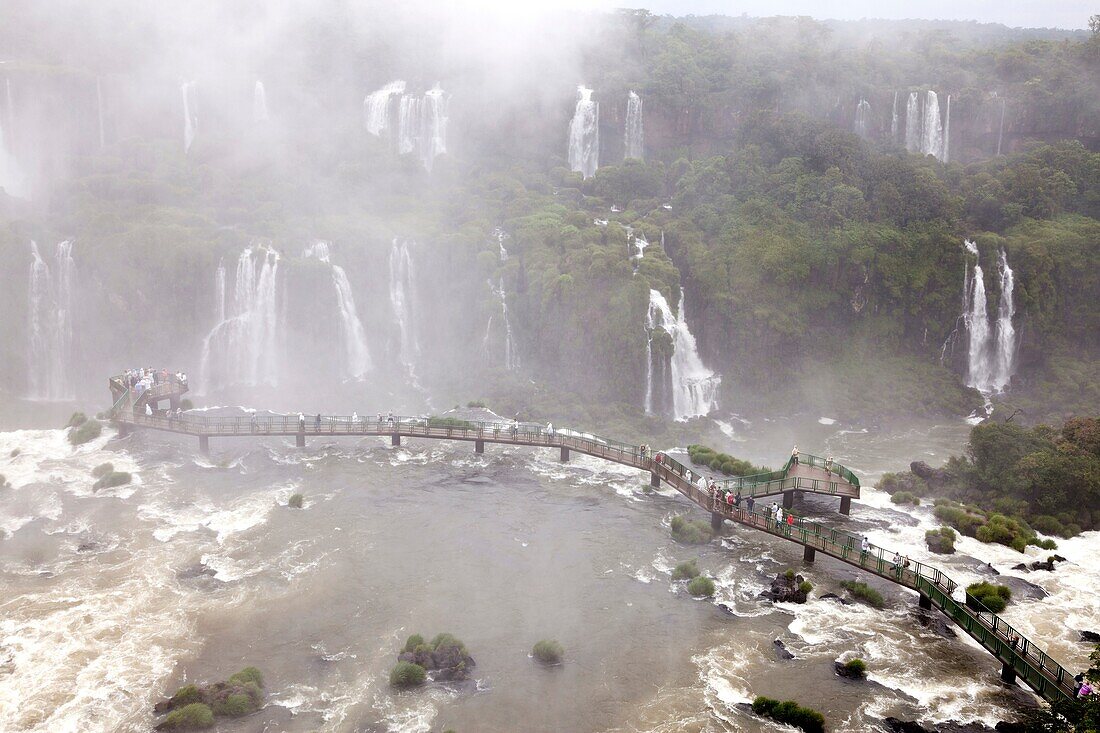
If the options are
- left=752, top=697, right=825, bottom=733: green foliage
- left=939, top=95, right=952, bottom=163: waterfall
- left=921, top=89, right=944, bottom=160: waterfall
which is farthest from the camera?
left=939, top=95, right=952, bottom=163: waterfall

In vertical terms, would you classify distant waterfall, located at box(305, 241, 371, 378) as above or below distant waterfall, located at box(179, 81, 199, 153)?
below

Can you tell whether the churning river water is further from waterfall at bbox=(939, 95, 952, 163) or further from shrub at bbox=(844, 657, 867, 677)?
waterfall at bbox=(939, 95, 952, 163)

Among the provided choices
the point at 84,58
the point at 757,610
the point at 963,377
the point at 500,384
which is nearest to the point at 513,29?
the point at 84,58

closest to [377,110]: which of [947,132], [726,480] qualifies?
[947,132]

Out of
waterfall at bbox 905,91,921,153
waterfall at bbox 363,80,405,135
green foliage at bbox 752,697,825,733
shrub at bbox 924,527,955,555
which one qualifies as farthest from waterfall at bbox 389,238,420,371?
waterfall at bbox 905,91,921,153

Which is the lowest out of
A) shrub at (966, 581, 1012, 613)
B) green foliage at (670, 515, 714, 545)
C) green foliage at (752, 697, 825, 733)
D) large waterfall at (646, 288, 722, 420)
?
green foliage at (752, 697, 825, 733)
